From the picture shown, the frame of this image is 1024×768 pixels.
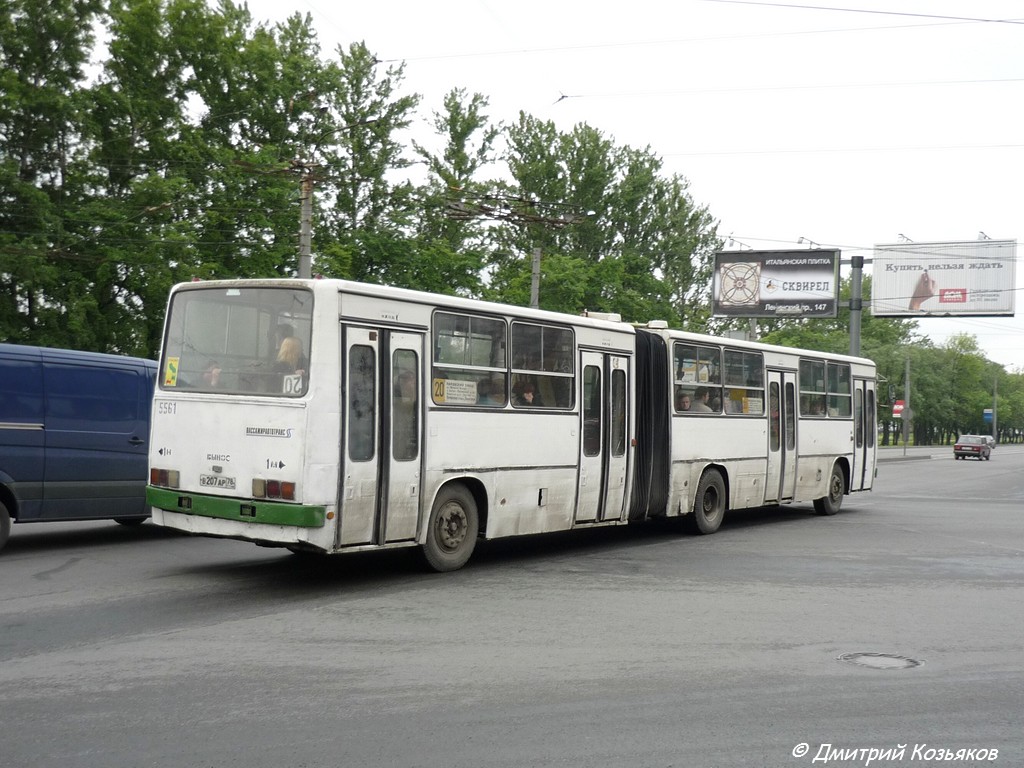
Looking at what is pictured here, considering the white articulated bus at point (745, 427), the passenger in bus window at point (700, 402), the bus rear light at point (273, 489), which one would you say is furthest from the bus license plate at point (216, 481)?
the passenger in bus window at point (700, 402)

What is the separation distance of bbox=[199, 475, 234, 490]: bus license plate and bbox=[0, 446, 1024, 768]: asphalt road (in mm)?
955

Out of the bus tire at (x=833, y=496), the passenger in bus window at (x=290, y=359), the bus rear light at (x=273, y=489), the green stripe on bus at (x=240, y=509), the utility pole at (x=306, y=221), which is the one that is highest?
the utility pole at (x=306, y=221)

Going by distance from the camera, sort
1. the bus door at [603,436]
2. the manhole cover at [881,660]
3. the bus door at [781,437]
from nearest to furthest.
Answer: the manhole cover at [881,660], the bus door at [603,436], the bus door at [781,437]

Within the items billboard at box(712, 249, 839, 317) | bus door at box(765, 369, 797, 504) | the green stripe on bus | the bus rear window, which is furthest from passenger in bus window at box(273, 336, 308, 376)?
billboard at box(712, 249, 839, 317)

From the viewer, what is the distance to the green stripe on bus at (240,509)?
9.41 m

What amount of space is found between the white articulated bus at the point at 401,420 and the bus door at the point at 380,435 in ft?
0.06

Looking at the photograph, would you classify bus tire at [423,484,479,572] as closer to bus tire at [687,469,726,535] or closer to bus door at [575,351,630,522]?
bus door at [575,351,630,522]

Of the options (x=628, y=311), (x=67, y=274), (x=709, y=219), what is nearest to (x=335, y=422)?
(x=67, y=274)

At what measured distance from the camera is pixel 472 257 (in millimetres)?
41375

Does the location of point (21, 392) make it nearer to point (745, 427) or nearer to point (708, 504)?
point (708, 504)

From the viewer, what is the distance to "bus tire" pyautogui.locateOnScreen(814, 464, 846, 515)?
19984mm

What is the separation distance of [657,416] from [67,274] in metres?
23.9

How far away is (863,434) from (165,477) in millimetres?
14918

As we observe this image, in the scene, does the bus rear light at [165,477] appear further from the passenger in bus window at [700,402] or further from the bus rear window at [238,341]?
the passenger in bus window at [700,402]
